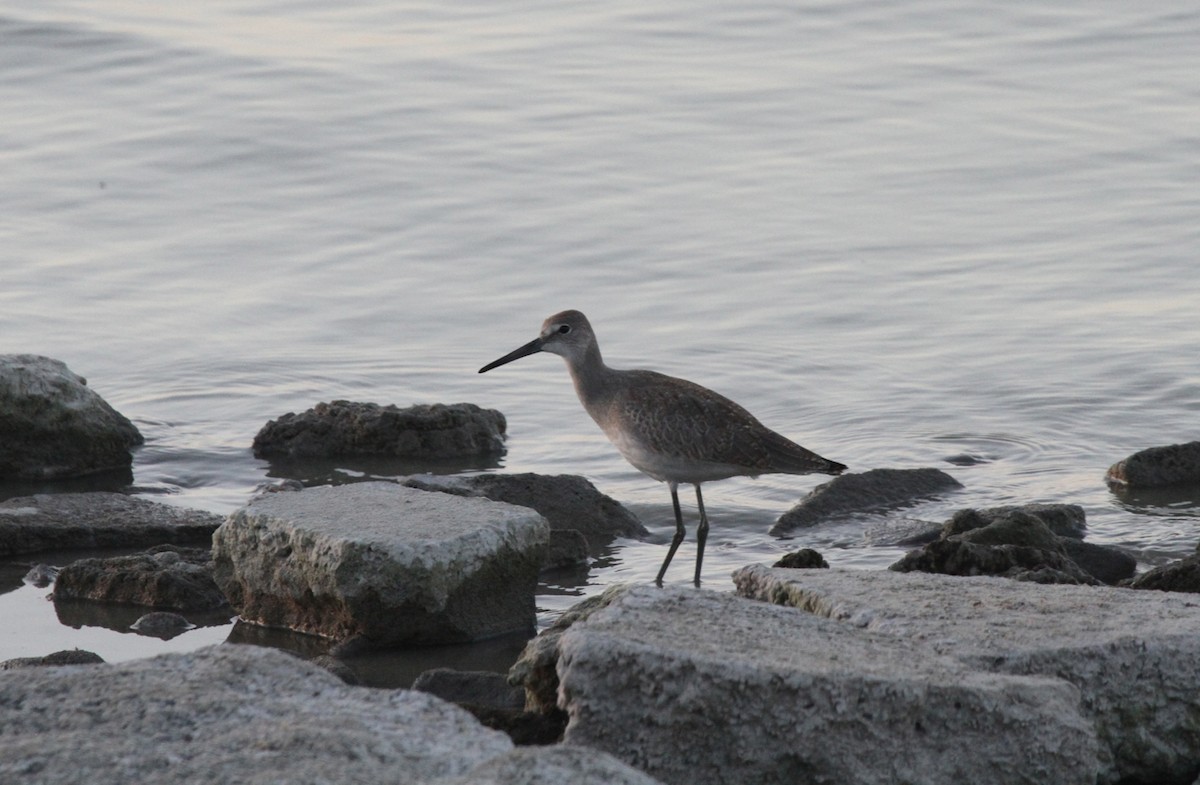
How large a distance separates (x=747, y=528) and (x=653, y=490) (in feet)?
2.78

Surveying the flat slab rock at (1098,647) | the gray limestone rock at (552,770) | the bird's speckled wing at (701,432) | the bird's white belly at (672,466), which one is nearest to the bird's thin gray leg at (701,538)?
the bird's white belly at (672,466)

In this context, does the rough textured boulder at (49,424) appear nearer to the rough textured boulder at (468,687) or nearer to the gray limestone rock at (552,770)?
the rough textured boulder at (468,687)

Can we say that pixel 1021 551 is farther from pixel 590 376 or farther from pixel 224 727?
pixel 224 727

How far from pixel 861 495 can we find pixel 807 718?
4627 mm

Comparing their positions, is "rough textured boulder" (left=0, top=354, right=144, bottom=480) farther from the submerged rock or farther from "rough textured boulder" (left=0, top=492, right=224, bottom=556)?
the submerged rock

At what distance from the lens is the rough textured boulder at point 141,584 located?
7.52 m

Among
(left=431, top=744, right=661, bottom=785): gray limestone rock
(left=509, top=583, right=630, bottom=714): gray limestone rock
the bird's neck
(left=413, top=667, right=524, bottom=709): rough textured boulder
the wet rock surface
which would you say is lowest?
(left=413, top=667, right=524, bottom=709): rough textured boulder

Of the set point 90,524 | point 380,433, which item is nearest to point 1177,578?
point 380,433

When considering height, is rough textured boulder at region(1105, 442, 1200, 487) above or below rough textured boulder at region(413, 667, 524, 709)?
above

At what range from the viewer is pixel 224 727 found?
439 centimetres

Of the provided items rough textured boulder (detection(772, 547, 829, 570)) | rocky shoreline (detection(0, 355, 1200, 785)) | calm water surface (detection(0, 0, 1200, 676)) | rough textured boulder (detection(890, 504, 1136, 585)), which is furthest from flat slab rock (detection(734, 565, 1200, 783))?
calm water surface (detection(0, 0, 1200, 676))

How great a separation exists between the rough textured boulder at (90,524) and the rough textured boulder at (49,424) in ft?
2.82

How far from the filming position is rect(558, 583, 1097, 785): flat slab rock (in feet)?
15.3

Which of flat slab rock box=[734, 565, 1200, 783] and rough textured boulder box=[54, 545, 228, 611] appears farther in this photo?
rough textured boulder box=[54, 545, 228, 611]
